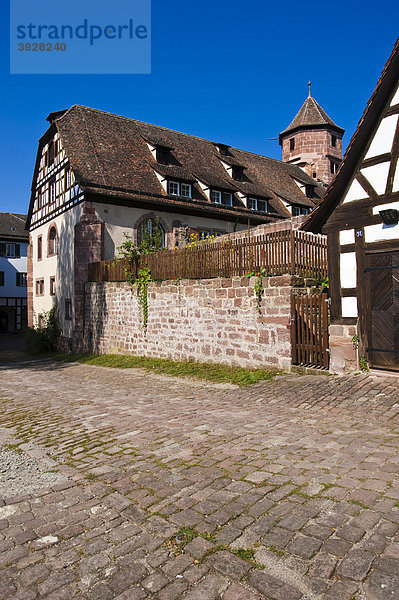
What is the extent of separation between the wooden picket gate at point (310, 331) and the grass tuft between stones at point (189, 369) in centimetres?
72

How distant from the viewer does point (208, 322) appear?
11.5 metres

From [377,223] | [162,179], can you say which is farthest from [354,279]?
[162,179]

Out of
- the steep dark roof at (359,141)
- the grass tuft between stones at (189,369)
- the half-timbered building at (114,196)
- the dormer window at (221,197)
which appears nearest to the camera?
the steep dark roof at (359,141)

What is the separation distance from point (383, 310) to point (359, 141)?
331cm

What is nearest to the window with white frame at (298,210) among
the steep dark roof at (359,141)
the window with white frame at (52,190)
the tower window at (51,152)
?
the window with white frame at (52,190)

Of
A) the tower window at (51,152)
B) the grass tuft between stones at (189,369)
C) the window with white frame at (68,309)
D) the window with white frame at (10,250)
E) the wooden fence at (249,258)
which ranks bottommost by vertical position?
the grass tuft between stones at (189,369)

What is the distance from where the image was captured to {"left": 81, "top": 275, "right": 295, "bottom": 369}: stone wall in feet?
31.4

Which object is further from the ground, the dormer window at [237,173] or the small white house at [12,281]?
the dormer window at [237,173]

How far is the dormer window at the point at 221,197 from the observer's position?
23.8m

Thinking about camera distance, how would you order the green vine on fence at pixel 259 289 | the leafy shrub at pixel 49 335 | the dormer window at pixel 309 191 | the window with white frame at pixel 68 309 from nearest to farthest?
1. the green vine on fence at pixel 259 289
2. the window with white frame at pixel 68 309
3. the leafy shrub at pixel 49 335
4. the dormer window at pixel 309 191

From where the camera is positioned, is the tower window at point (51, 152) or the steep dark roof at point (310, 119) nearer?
the tower window at point (51, 152)

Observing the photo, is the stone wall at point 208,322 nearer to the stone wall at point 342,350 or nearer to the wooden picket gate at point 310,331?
the wooden picket gate at point 310,331

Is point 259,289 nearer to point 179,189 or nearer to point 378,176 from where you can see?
point 378,176

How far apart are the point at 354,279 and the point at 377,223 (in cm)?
114
